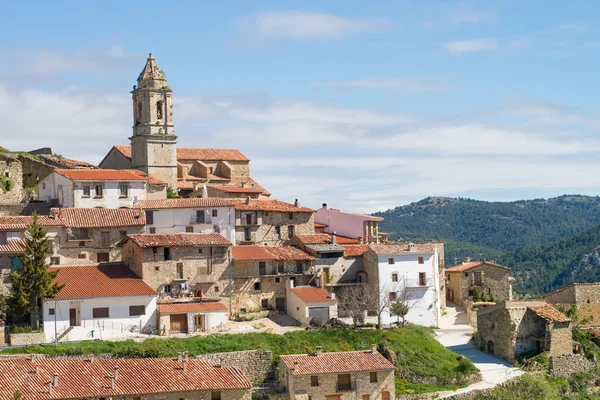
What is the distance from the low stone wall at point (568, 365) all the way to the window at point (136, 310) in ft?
85.7

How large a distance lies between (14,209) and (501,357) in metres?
36.9

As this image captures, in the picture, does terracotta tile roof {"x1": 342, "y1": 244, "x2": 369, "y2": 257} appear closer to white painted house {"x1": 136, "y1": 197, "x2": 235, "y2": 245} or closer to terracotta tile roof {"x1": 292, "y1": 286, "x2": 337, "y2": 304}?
terracotta tile roof {"x1": 292, "y1": 286, "x2": 337, "y2": 304}

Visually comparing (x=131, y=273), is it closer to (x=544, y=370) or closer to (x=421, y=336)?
(x=421, y=336)

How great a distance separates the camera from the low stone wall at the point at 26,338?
2184 inches

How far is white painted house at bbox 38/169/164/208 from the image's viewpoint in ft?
234

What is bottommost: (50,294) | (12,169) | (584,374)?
(584,374)

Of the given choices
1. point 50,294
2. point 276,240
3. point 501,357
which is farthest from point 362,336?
point 50,294

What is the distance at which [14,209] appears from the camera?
72.6 meters

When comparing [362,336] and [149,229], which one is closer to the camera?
[362,336]

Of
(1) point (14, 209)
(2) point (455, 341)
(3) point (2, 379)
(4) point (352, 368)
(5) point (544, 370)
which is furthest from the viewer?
(1) point (14, 209)

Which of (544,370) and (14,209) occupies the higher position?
(14,209)

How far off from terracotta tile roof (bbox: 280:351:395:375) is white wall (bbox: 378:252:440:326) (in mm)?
11056

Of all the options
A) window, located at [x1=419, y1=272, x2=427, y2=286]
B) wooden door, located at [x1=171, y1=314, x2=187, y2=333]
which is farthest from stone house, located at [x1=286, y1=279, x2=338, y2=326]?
wooden door, located at [x1=171, y1=314, x2=187, y2=333]

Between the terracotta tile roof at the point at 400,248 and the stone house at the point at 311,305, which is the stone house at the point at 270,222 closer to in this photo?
the terracotta tile roof at the point at 400,248
